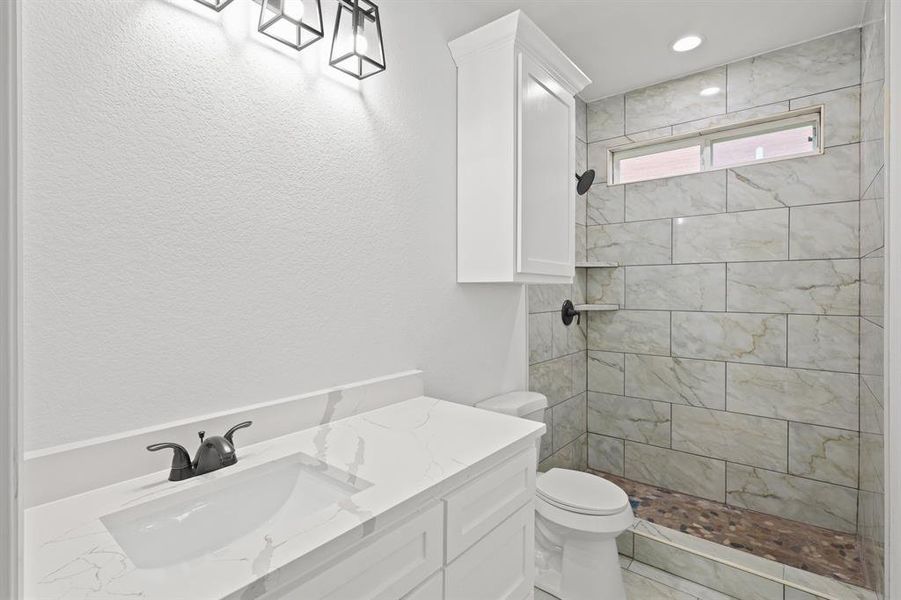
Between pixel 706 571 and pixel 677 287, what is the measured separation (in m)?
1.49

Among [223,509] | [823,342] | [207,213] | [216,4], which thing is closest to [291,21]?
[216,4]

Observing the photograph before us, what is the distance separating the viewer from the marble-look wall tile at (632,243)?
270cm

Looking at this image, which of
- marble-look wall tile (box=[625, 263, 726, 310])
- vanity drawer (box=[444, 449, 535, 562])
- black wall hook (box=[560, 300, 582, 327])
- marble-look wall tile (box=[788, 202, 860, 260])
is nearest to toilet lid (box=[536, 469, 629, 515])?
vanity drawer (box=[444, 449, 535, 562])

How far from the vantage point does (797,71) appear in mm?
2301

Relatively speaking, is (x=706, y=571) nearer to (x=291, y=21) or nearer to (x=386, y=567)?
(x=386, y=567)

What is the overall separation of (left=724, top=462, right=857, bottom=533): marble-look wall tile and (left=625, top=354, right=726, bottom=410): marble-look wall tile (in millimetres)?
396

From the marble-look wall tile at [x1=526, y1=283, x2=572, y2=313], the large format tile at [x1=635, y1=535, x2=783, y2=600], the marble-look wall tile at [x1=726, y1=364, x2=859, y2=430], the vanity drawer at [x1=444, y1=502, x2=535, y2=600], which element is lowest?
the large format tile at [x1=635, y1=535, x2=783, y2=600]

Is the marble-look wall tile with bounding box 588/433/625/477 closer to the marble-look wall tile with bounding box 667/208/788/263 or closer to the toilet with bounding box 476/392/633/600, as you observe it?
the toilet with bounding box 476/392/633/600

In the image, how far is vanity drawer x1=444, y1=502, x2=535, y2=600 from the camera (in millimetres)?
985

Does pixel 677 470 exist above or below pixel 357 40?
below

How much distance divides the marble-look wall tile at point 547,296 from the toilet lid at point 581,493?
0.86 meters

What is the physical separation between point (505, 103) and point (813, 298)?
1.93 meters

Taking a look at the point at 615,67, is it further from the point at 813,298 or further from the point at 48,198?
the point at 48,198

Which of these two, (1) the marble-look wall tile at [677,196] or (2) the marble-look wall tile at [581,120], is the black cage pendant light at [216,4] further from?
(1) the marble-look wall tile at [677,196]
